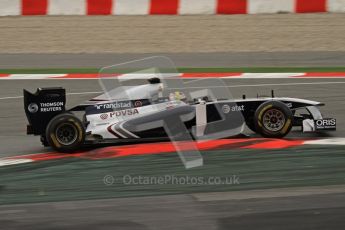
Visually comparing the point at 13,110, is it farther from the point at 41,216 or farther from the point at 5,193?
the point at 41,216

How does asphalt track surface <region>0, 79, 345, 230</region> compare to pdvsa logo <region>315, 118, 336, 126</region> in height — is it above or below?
below

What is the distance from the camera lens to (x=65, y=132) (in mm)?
8812

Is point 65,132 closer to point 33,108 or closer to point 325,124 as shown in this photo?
point 33,108

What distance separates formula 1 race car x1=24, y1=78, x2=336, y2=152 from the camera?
29.2ft

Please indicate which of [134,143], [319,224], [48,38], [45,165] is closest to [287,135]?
[134,143]

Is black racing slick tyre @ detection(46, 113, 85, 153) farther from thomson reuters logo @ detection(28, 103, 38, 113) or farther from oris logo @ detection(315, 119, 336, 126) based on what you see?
oris logo @ detection(315, 119, 336, 126)

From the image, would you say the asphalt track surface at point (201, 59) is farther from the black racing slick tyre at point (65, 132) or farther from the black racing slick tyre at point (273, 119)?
the black racing slick tyre at point (65, 132)

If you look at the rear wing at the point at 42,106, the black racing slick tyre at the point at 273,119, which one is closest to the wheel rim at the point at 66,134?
the rear wing at the point at 42,106

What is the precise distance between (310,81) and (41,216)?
25.6ft

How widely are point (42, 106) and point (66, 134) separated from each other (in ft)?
1.36

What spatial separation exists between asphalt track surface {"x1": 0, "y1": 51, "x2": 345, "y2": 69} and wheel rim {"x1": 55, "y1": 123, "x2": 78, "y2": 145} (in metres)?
6.37

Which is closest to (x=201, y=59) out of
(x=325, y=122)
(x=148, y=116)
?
(x=325, y=122)

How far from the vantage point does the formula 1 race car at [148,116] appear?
8.90 meters

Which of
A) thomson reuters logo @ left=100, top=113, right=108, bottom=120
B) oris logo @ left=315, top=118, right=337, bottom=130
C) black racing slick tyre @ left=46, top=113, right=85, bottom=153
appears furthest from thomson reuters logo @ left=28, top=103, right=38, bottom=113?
oris logo @ left=315, top=118, right=337, bottom=130
